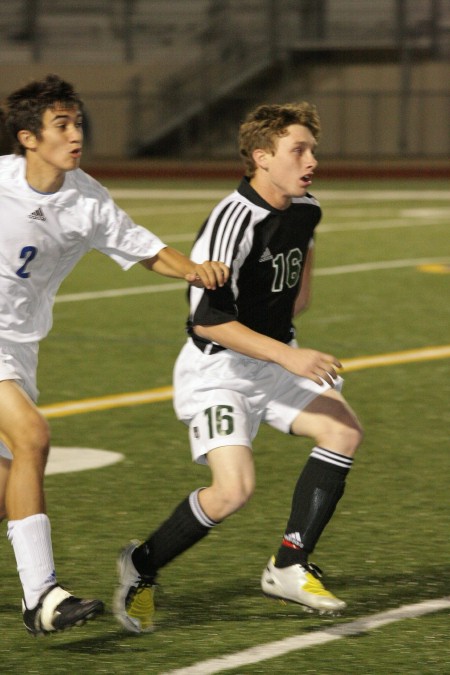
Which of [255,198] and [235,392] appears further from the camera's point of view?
[255,198]

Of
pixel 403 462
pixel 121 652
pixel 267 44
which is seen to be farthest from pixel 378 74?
pixel 121 652

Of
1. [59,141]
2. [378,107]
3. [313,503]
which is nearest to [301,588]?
[313,503]

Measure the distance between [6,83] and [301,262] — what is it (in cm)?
3579

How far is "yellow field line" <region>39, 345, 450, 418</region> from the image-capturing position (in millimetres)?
9523

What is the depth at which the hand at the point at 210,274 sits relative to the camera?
534 cm

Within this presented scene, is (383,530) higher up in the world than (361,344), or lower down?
higher up

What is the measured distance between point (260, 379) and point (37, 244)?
35.4 inches

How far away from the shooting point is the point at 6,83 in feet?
134

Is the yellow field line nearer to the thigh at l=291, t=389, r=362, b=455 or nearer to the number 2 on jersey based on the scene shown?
the thigh at l=291, t=389, r=362, b=455

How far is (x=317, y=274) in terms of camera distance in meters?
16.5

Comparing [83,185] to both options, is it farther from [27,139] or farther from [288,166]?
[288,166]

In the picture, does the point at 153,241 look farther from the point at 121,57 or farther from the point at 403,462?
the point at 121,57

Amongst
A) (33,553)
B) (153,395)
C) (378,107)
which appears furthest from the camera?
(378,107)

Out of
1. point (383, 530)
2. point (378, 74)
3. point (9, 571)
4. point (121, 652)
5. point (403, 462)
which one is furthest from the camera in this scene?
point (378, 74)
